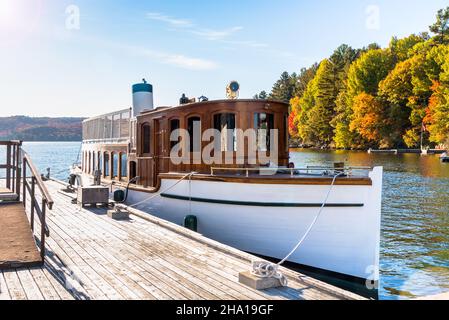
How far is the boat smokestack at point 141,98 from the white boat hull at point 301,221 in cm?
601

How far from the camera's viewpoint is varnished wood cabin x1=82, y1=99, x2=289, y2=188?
1146 centimetres

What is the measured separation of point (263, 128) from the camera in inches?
462

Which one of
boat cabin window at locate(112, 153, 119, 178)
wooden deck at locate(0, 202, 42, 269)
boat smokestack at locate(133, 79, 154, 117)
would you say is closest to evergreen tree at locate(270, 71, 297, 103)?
boat cabin window at locate(112, 153, 119, 178)

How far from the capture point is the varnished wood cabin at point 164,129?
11.5 meters

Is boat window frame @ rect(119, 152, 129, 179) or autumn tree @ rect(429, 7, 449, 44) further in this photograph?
autumn tree @ rect(429, 7, 449, 44)

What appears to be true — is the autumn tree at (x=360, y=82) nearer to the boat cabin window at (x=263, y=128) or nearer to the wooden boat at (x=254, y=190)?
the wooden boat at (x=254, y=190)

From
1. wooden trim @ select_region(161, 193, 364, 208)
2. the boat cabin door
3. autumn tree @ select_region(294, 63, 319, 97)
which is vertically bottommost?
wooden trim @ select_region(161, 193, 364, 208)

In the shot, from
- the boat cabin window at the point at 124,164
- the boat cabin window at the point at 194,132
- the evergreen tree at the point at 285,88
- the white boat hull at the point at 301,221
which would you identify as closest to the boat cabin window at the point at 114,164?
the boat cabin window at the point at 124,164

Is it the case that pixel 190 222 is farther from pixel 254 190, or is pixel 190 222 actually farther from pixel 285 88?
pixel 285 88

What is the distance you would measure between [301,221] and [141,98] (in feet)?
29.3

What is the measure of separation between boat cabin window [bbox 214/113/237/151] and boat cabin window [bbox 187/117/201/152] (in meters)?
0.55

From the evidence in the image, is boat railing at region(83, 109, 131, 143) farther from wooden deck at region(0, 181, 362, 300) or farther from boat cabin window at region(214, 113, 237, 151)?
wooden deck at region(0, 181, 362, 300)

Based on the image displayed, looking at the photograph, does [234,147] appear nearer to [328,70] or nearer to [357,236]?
[357,236]

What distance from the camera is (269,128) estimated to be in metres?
11.9
